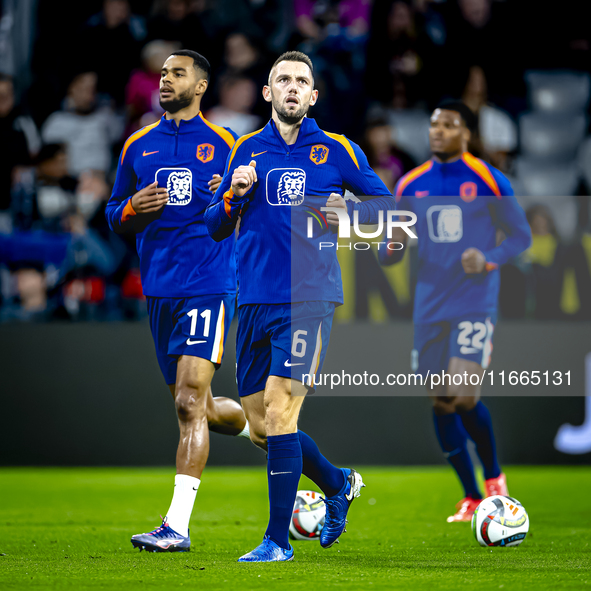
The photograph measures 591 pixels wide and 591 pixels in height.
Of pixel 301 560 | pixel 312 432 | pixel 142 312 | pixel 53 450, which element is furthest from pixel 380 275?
pixel 301 560

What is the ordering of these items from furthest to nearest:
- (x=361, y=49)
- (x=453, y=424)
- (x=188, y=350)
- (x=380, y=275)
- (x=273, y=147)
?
(x=361, y=49) < (x=380, y=275) < (x=453, y=424) < (x=188, y=350) < (x=273, y=147)

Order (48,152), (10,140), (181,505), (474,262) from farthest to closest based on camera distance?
(10,140) → (48,152) → (474,262) → (181,505)

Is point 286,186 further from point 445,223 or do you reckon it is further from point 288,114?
point 445,223

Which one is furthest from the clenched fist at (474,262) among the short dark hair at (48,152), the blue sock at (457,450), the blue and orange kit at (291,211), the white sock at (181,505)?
→ the short dark hair at (48,152)

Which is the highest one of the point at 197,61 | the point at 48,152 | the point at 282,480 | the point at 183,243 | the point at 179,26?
the point at 179,26

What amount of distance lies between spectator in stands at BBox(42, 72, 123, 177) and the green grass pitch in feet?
10.8

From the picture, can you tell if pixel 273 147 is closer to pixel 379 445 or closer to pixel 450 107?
pixel 450 107

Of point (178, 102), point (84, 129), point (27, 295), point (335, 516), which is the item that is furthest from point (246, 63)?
point (335, 516)

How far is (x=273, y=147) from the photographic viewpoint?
177 inches

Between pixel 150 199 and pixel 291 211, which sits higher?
pixel 150 199

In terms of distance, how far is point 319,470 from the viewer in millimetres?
4637

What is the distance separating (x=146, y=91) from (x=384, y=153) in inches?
105

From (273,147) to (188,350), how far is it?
1.14m

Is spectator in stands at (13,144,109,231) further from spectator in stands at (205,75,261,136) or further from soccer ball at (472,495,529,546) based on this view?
soccer ball at (472,495,529,546)
